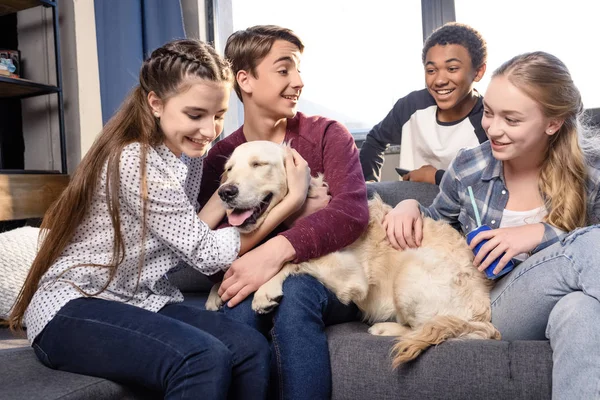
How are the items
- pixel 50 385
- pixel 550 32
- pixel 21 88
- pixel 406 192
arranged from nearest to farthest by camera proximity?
pixel 50 385
pixel 406 192
pixel 21 88
pixel 550 32

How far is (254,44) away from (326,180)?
1.75ft

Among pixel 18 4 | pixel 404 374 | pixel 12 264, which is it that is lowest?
pixel 404 374

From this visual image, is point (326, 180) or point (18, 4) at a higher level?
point (18, 4)

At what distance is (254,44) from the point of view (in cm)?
189

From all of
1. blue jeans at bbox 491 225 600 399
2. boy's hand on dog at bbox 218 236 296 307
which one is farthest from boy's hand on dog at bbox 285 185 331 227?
blue jeans at bbox 491 225 600 399

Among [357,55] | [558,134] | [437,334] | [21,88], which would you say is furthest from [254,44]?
[357,55]

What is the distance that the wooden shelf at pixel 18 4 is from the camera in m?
2.91

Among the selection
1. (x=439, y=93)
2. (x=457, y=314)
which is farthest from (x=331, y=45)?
(x=457, y=314)

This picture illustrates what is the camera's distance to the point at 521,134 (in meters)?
1.58

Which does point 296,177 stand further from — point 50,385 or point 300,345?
point 50,385

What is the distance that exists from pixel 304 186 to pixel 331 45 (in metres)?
2.60

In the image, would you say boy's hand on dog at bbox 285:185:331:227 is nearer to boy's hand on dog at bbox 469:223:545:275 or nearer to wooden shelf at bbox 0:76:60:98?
boy's hand on dog at bbox 469:223:545:275

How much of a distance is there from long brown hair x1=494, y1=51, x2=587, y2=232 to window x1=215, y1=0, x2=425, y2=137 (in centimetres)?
220

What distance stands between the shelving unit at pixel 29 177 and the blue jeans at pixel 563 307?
2.21 metres
